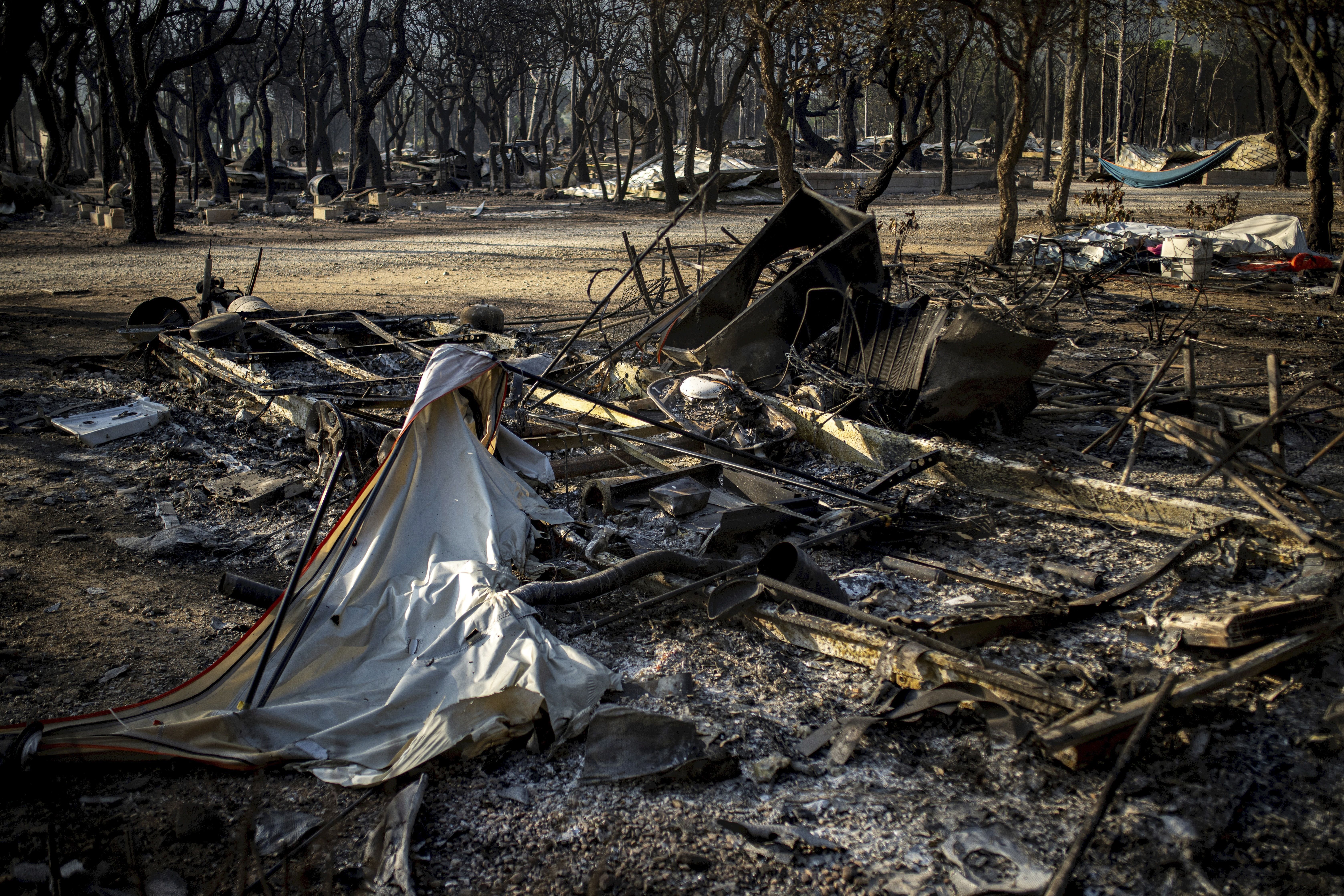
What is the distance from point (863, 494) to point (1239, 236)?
461 inches

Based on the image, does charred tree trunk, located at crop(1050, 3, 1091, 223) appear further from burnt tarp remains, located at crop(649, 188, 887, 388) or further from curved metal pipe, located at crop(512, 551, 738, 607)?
curved metal pipe, located at crop(512, 551, 738, 607)

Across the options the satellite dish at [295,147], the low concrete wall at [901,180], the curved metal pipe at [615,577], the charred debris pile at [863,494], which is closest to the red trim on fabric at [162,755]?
the charred debris pile at [863,494]

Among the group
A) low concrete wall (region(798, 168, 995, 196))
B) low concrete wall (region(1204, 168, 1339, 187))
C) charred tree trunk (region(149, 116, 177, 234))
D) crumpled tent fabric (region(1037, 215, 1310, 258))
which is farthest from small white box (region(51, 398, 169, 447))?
low concrete wall (region(1204, 168, 1339, 187))

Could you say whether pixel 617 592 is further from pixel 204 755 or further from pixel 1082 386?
pixel 1082 386

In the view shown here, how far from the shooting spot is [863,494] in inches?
A: 188

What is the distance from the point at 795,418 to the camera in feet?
20.8

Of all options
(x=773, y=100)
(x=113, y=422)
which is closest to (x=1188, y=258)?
(x=773, y=100)

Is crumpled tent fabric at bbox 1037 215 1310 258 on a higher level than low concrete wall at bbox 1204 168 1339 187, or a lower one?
lower

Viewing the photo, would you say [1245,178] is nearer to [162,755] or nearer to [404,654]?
[404,654]

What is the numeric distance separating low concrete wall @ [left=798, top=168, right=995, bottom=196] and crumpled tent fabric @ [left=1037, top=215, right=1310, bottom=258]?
47.2 feet

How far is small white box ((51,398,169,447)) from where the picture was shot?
6355 millimetres

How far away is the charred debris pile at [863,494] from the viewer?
3051 millimetres

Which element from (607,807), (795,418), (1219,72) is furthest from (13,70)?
(1219,72)

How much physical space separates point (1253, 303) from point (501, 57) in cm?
3370
